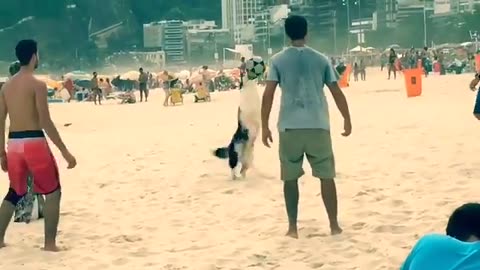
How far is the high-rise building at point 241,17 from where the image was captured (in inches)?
4412

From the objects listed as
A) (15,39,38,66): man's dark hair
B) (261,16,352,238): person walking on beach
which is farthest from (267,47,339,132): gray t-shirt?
(15,39,38,66): man's dark hair

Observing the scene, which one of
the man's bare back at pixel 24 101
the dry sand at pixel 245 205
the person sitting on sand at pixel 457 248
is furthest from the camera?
the man's bare back at pixel 24 101

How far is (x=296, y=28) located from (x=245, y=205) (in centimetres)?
213

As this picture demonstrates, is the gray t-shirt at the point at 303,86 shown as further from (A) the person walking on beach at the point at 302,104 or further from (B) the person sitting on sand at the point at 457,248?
(B) the person sitting on sand at the point at 457,248

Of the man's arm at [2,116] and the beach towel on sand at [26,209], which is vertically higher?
the man's arm at [2,116]

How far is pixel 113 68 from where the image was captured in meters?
102

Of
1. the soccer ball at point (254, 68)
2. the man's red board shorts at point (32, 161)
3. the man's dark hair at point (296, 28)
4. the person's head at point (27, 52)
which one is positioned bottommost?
the man's red board shorts at point (32, 161)

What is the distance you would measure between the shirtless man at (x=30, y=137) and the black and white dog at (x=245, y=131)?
10.4 feet

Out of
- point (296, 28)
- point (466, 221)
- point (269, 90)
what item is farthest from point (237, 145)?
point (466, 221)

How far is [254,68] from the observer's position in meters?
8.57

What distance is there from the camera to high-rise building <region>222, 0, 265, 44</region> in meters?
112

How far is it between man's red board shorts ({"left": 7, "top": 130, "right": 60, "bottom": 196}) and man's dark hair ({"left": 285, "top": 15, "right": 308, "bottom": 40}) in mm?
1806

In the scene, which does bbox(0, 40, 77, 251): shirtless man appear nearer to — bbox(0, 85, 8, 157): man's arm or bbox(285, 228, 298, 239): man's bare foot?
bbox(0, 85, 8, 157): man's arm

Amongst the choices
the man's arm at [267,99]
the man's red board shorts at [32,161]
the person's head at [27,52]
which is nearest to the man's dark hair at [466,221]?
the man's arm at [267,99]
